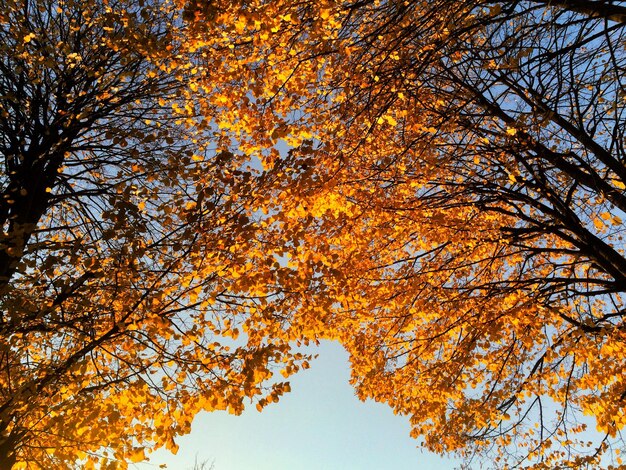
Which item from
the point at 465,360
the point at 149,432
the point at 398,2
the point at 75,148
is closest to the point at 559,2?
the point at 398,2

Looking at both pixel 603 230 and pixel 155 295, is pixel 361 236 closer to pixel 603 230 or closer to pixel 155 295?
pixel 155 295

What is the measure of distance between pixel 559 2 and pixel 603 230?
13.4ft

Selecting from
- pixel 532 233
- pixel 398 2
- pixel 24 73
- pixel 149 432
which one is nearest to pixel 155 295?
pixel 149 432

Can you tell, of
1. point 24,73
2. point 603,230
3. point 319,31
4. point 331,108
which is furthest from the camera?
point 603,230

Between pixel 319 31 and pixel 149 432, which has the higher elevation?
pixel 319 31

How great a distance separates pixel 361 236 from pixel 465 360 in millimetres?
2343

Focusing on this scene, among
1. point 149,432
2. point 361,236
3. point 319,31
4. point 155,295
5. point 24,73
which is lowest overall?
point 149,432

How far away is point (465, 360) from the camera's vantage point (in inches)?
230

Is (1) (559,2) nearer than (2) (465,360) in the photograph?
Yes

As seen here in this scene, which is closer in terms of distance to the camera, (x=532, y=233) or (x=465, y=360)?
(x=465, y=360)

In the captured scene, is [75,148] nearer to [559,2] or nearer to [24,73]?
[24,73]

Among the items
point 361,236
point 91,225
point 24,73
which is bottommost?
point 361,236

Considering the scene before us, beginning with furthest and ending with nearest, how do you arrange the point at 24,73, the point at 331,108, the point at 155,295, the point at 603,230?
the point at 603,230
the point at 24,73
the point at 331,108
the point at 155,295

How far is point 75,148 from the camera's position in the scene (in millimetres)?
5703
